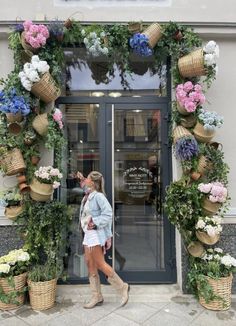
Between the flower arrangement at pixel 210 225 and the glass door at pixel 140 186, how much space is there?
28.8 inches

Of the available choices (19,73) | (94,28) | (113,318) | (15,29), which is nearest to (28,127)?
(19,73)

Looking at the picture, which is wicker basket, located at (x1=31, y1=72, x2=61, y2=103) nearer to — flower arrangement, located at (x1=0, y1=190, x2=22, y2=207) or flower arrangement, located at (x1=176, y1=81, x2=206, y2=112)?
flower arrangement, located at (x1=0, y1=190, x2=22, y2=207)

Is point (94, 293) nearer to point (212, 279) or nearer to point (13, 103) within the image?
point (212, 279)

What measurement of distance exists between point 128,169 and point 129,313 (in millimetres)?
1961

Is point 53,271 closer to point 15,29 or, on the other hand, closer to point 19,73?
point 19,73

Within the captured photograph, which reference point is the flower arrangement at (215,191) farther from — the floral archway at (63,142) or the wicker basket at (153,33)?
the wicker basket at (153,33)

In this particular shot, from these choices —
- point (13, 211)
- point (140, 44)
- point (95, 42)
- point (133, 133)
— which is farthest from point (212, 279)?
point (95, 42)

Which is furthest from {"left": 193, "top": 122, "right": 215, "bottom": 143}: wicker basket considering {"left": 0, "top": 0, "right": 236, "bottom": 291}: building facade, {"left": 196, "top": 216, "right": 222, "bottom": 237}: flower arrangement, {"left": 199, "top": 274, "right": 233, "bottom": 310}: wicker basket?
{"left": 199, "top": 274, "right": 233, "bottom": 310}: wicker basket

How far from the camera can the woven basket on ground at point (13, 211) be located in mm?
4176

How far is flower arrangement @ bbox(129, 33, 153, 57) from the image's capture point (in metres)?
4.11

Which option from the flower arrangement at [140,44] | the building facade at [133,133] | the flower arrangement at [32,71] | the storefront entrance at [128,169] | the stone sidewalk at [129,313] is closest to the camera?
the stone sidewalk at [129,313]

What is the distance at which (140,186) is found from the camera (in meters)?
4.71

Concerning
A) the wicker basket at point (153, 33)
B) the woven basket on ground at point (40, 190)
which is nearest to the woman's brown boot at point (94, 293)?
the woven basket on ground at point (40, 190)

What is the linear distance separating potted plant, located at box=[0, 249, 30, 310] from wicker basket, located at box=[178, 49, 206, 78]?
322 centimetres
